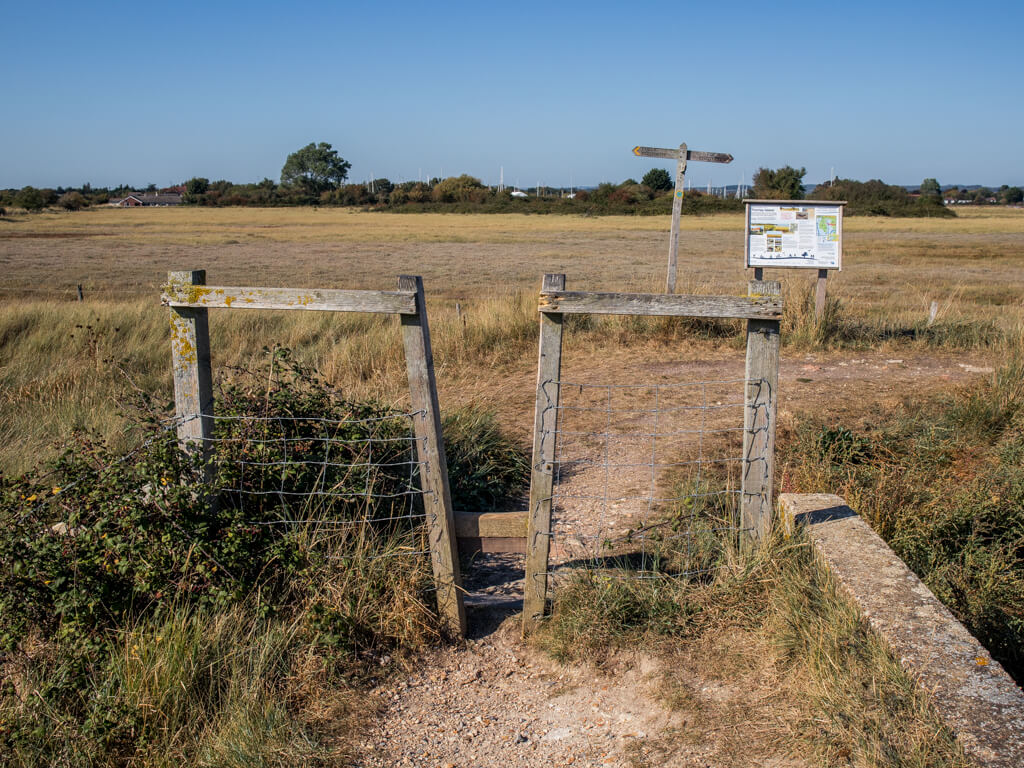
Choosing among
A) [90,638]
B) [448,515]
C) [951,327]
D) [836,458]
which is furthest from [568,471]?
[951,327]

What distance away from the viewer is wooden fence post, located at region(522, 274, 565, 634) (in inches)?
134

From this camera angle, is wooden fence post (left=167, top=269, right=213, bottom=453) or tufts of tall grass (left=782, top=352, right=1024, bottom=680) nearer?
wooden fence post (left=167, top=269, right=213, bottom=453)

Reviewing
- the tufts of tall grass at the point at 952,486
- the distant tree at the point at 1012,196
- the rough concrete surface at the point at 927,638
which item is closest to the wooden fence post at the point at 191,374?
the rough concrete surface at the point at 927,638

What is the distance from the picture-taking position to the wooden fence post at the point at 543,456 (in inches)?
134

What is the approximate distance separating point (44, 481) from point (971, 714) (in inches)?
192

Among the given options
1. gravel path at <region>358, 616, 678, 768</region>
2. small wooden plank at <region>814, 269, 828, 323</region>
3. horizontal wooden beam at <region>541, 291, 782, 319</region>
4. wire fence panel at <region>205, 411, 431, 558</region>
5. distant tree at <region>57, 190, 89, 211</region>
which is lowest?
gravel path at <region>358, 616, 678, 768</region>

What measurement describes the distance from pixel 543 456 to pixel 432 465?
48 cm

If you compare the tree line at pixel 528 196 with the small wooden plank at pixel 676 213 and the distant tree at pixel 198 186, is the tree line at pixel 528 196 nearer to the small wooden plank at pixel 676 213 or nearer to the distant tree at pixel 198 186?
the distant tree at pixel 198 186

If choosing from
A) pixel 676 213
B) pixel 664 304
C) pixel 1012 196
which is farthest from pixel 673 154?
pixel 1012 196

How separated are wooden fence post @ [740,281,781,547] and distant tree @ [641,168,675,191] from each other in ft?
272

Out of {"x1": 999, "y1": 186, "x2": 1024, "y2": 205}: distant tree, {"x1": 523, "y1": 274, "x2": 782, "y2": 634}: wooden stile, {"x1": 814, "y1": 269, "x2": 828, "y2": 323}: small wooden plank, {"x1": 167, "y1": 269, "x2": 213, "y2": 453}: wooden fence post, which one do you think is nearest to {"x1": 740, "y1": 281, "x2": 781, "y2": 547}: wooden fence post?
{"x1": 523, "y1": 274, "x2": 782, "y2": 634}: wooden stile

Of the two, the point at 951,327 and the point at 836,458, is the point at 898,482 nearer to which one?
the point at 836,458

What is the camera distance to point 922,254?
30.1 meters

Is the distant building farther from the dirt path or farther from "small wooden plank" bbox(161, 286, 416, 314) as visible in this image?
the dirt path
